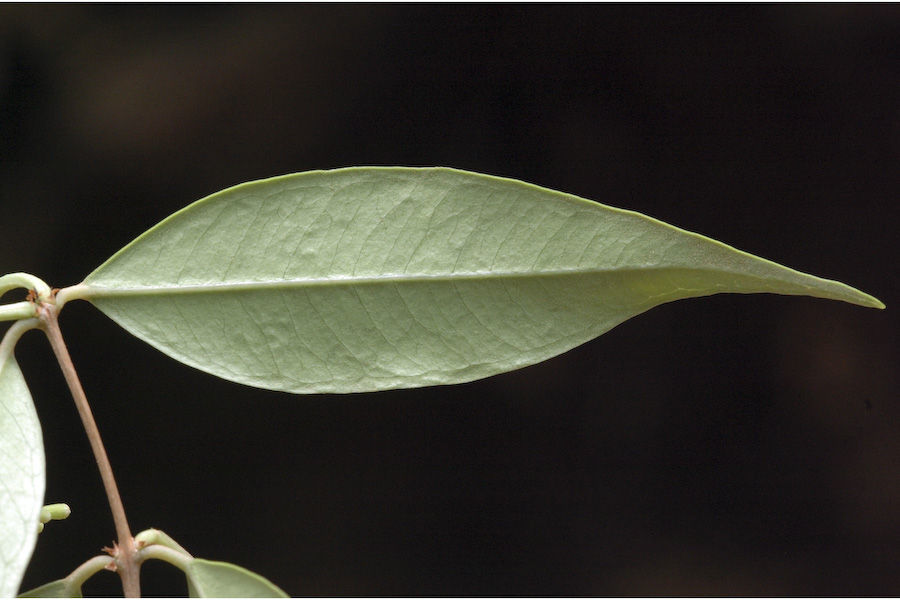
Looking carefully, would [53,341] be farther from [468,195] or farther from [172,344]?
[468,195]

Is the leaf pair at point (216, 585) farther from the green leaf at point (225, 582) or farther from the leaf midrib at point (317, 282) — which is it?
the leaf midrib at point (317, 282)

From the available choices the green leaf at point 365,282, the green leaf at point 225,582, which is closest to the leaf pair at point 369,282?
the green leaf at point 365,282

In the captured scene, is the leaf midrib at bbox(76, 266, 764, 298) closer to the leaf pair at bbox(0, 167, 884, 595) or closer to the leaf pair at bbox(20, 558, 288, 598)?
the leaf pair at bbox(0, 167, 884, 595)

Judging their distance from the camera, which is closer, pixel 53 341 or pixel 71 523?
pixel 53 341

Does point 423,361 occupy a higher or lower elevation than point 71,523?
higher

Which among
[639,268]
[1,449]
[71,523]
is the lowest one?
[71,523]

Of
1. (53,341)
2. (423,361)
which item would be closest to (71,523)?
(53,341)
